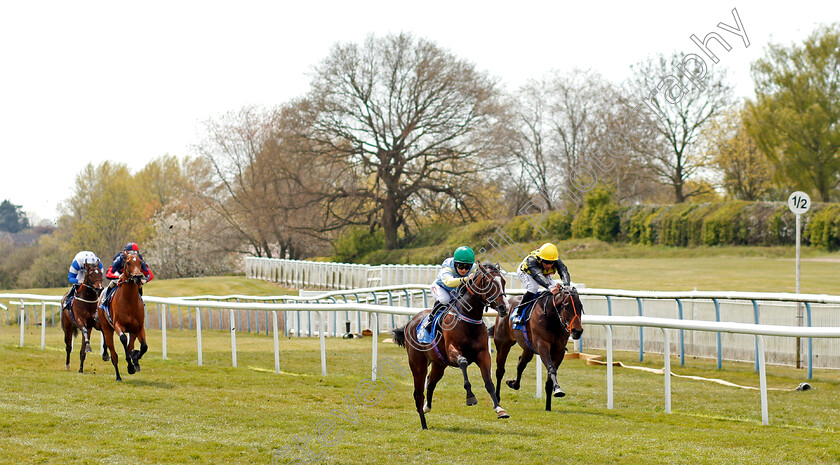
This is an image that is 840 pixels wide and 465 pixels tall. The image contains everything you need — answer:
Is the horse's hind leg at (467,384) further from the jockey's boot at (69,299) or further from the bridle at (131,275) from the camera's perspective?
the jockey's boot at (69,299)

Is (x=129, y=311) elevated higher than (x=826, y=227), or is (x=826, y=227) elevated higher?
(x=826, y=227)

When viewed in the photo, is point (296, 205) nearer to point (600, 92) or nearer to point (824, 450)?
point (600, 92)

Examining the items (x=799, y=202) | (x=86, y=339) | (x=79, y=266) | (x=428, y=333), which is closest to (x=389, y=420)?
(x=428, y=333)

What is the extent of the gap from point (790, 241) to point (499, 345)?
24.5m

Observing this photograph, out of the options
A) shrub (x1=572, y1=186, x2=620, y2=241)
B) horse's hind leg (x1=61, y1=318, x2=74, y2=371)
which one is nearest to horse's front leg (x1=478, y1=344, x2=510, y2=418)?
horse's hind leg (x1=61, y1=318, x2=74, y2=371)

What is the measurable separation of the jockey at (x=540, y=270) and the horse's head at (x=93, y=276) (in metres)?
6.02

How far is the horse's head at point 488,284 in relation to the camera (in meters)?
6.21

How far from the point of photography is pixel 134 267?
10023 millimetres

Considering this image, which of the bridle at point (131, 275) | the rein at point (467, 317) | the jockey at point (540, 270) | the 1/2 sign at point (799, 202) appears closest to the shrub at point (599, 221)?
the 1/2 sign at point (799, 202)

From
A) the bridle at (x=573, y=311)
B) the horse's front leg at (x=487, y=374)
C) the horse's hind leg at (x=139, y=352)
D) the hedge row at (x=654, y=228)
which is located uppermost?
the hedge row at (x=654, y=228)

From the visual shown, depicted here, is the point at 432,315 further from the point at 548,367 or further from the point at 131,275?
the point at 131,275

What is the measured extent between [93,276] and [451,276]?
21.2 ft

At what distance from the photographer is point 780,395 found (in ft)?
28.7

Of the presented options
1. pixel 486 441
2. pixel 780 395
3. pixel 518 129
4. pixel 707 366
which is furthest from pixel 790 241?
pixel 486 441
